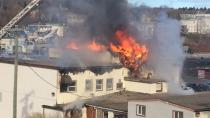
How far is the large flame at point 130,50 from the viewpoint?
127 ft

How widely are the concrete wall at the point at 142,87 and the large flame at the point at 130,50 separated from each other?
6.50 feet

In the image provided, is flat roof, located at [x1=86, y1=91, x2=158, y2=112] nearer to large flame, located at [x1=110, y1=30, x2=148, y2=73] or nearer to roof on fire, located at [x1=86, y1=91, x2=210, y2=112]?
roof on fire, located at [x1=86, y1=91, x2=210, y2=112]

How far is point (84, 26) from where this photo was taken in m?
40.7

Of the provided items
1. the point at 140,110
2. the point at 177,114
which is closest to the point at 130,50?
the point at 140,110

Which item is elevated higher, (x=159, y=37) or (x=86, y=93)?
(x=159, y=37)

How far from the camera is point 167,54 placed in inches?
1714

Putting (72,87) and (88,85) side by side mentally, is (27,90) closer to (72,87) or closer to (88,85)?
(72,87)

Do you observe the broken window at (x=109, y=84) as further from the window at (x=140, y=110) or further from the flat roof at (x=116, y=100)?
the window at (x=140, y=110)

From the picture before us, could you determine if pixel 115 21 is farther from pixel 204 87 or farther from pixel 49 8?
pixel 49 8

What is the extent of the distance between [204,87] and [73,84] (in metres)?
22.3

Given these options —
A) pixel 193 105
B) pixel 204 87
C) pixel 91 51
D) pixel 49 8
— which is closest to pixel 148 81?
pixel 91 51

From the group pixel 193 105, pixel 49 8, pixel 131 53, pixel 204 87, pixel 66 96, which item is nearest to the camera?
pixel 193 105

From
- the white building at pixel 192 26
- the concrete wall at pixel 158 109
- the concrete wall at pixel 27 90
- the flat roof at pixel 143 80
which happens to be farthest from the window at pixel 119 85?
the white building at pixel 192 26

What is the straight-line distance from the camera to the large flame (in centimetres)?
3870
